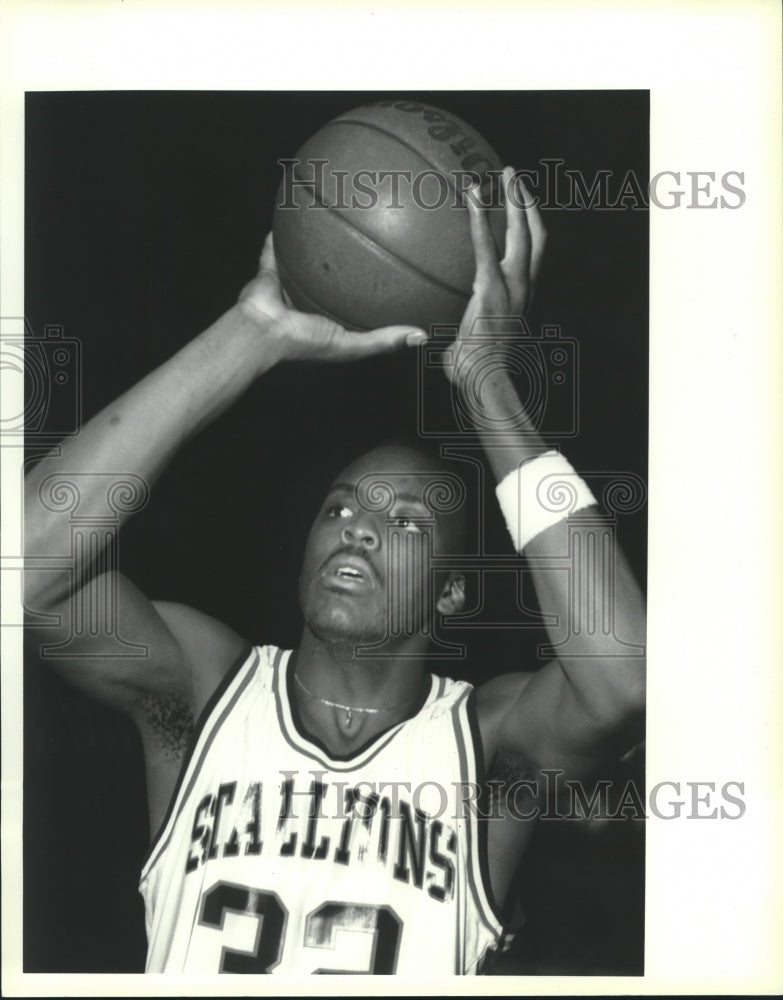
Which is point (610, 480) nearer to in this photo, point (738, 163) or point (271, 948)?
point (738, 163)

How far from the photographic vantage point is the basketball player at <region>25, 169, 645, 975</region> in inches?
98.1

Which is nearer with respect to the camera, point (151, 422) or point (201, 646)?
point (151, 422)

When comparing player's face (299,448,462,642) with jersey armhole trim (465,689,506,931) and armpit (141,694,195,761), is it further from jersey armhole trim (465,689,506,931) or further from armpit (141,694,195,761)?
armpit (141,694,195,761)

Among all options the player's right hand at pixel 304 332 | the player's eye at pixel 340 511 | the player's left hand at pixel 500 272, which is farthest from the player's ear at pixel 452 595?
the player's right hand at pixel 304 332

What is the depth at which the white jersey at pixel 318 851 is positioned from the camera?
250cm

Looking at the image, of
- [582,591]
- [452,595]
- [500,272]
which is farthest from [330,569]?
[500,272]

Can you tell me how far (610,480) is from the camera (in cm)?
262

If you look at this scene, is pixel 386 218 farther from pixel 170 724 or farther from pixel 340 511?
pixel 170 724

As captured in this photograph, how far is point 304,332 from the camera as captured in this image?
2480mm

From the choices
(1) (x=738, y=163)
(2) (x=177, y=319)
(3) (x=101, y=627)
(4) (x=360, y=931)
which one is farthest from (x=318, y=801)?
(1) (x=738, y=163)

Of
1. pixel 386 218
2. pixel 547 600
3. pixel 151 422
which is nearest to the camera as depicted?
pixel 386 218

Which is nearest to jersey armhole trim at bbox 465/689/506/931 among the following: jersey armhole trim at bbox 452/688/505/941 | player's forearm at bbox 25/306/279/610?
jersey armhole trim at bbox 452/688/505/941

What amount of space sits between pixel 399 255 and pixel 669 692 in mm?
1194

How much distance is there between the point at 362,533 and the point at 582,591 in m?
0.52
